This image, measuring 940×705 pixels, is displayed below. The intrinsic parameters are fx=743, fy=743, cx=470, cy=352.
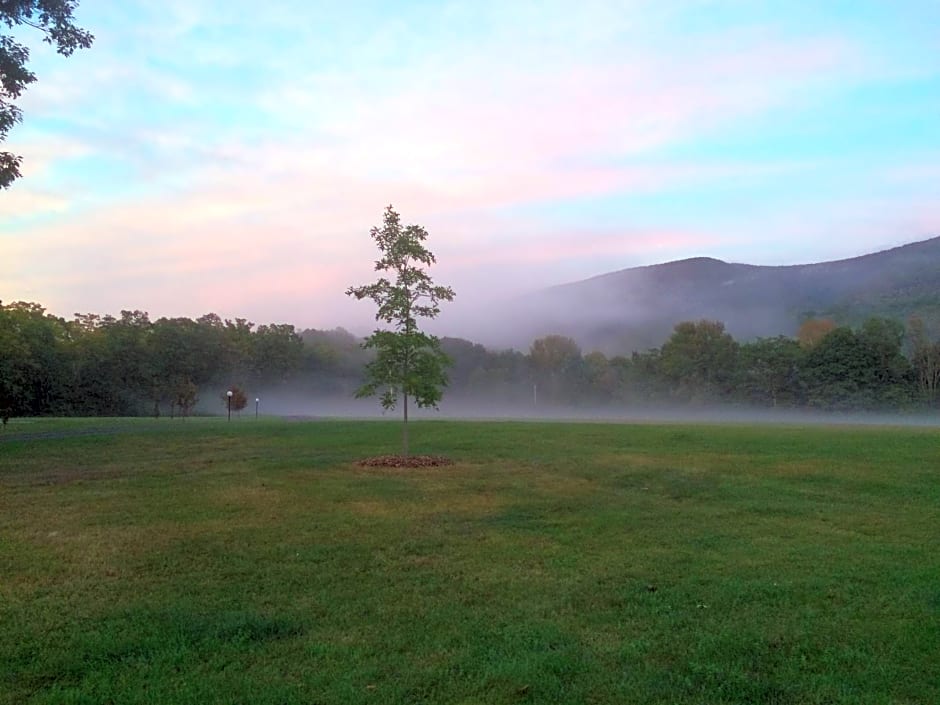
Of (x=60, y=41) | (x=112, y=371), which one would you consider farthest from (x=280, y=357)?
(x=60, y=41)

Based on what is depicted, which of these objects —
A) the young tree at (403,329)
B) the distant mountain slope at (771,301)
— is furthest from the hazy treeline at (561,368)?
the young tree at (403,329)

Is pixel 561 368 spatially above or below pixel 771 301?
below

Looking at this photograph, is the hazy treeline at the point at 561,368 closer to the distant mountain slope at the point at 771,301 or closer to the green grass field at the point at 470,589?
the distant mountain slope at the point at 771,301

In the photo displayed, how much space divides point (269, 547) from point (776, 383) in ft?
236

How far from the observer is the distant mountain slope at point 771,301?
123 m

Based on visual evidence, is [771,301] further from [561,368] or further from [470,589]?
[470,589]

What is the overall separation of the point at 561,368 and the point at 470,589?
94309 millimetres

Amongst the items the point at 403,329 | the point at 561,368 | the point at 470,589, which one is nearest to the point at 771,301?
the point at 561,368

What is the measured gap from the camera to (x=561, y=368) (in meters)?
100

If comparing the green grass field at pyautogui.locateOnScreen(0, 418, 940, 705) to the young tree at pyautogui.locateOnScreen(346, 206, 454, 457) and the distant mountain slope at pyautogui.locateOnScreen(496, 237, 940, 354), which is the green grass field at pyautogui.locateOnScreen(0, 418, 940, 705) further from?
the distant mountain slope at pyautogui.locateOnScreen(496, 237, 940, 354)

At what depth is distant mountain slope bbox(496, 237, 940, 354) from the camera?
12294 cm

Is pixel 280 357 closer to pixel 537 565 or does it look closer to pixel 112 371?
pixel 112 371

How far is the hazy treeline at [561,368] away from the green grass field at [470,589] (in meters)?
44.5

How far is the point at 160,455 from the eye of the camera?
63.6 ft
